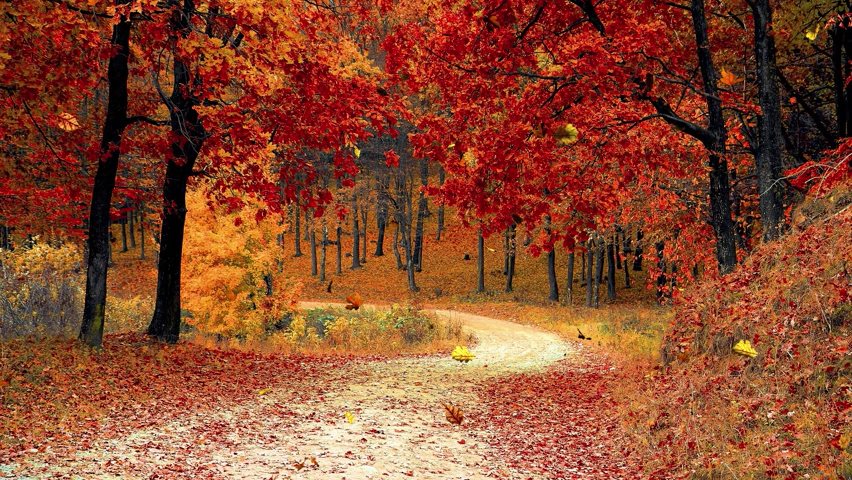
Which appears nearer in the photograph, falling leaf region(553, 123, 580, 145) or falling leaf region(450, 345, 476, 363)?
falling leaf region(553, 123, 580, 145)

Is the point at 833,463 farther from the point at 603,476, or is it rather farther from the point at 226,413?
the point at 226,413

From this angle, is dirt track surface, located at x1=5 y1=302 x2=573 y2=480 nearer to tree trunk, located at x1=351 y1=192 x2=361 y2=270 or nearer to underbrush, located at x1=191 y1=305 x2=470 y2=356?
underbrush, located at x1=191 y1=305 x2=470 y2=356

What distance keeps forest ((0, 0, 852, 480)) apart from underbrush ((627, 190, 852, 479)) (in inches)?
1.4

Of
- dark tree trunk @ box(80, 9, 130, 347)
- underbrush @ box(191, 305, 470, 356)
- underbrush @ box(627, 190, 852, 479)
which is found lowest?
underbrush @ box(191, 305, 470, 356)

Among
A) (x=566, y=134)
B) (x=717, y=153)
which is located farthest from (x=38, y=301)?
(x=717, y=153)

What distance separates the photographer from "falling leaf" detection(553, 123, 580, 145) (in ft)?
30.6

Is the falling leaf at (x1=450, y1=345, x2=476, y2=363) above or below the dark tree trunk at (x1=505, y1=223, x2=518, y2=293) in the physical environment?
below

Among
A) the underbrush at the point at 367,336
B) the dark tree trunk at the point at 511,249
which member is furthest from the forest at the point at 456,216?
the dark tree trunk at the point at 511,249

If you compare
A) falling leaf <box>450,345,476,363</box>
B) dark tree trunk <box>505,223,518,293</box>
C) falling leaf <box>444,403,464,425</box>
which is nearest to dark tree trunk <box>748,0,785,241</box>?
falling leaf <box>444,403,464,425</box>

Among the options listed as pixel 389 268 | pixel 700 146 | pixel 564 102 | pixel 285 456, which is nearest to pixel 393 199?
pixel 389 268

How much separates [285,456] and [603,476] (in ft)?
12.1

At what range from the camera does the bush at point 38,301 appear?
1250 centimetres

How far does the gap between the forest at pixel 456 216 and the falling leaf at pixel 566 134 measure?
0.10m

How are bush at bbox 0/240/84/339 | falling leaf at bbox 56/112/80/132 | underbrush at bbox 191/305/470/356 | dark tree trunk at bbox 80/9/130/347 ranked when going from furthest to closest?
underbrush at bbox 191/305/470/356
bush at bbox 0/240/84/339
dark tree trunk at bbox 80/9/130/347
falling leaf at bbox 56/112/80/132
